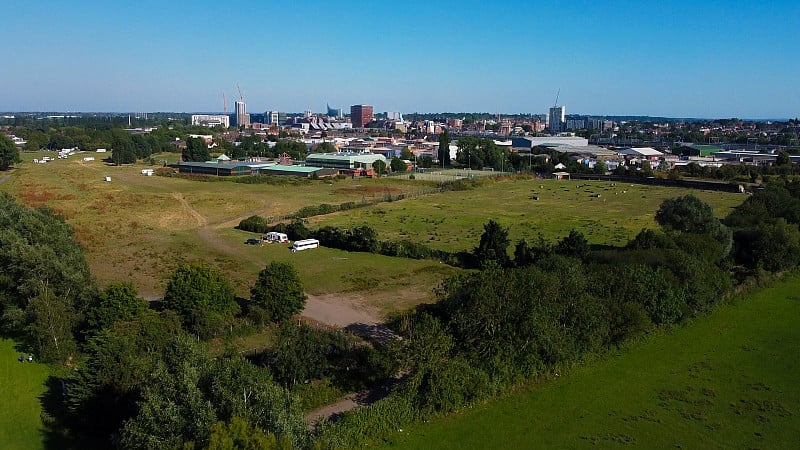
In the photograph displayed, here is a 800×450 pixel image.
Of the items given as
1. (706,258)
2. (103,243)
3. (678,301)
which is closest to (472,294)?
(678,301)

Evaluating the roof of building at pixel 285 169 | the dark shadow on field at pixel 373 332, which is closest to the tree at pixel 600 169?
the roof of building at pixel 285 169

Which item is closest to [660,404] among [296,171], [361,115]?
[296,171]

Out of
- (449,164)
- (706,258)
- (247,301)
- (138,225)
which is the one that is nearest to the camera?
(247,301)

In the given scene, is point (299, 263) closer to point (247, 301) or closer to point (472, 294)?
point (247, 301)

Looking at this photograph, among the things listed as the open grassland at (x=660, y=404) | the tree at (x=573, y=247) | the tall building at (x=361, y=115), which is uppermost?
the tall building at (x=361, y=115)

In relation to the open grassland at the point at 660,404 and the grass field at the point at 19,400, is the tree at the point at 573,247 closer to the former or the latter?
the open grassland at the point at 660,404

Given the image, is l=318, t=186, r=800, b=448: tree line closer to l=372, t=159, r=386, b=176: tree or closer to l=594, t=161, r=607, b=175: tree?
l=372, t=159, r=386, b=176: tree

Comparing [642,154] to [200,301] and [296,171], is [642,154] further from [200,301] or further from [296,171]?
[200,301]

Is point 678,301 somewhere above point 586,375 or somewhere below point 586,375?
above
